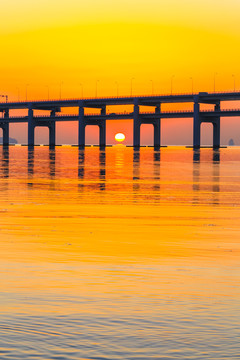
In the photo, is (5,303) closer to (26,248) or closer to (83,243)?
(26,248)

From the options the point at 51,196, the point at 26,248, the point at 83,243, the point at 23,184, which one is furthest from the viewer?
the point at 23,184

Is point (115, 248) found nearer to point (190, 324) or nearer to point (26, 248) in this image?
point (26, 248)

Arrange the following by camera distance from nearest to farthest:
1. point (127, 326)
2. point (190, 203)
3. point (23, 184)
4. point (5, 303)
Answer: point (127, 326) → point (5, 303) → point (190, 203) → point (23, 184)

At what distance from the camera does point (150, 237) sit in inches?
575

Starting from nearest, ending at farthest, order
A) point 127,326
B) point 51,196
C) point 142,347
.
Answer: point 142,347
point 127,326
point 51,196

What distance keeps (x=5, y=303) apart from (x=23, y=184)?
85.1 ft

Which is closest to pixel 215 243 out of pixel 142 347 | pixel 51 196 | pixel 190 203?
pixel 142 347

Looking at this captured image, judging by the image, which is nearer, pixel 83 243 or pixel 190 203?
pixel 83 243

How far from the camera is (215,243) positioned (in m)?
13.7

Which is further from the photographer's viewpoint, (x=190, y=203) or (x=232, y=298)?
(x=190, y=203)

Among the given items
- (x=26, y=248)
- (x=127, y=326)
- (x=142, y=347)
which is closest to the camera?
(x=142, y=347)

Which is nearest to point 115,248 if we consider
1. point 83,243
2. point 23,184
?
point 83,243

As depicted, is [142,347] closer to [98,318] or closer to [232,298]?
[98,318]

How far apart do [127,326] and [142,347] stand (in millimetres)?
773
